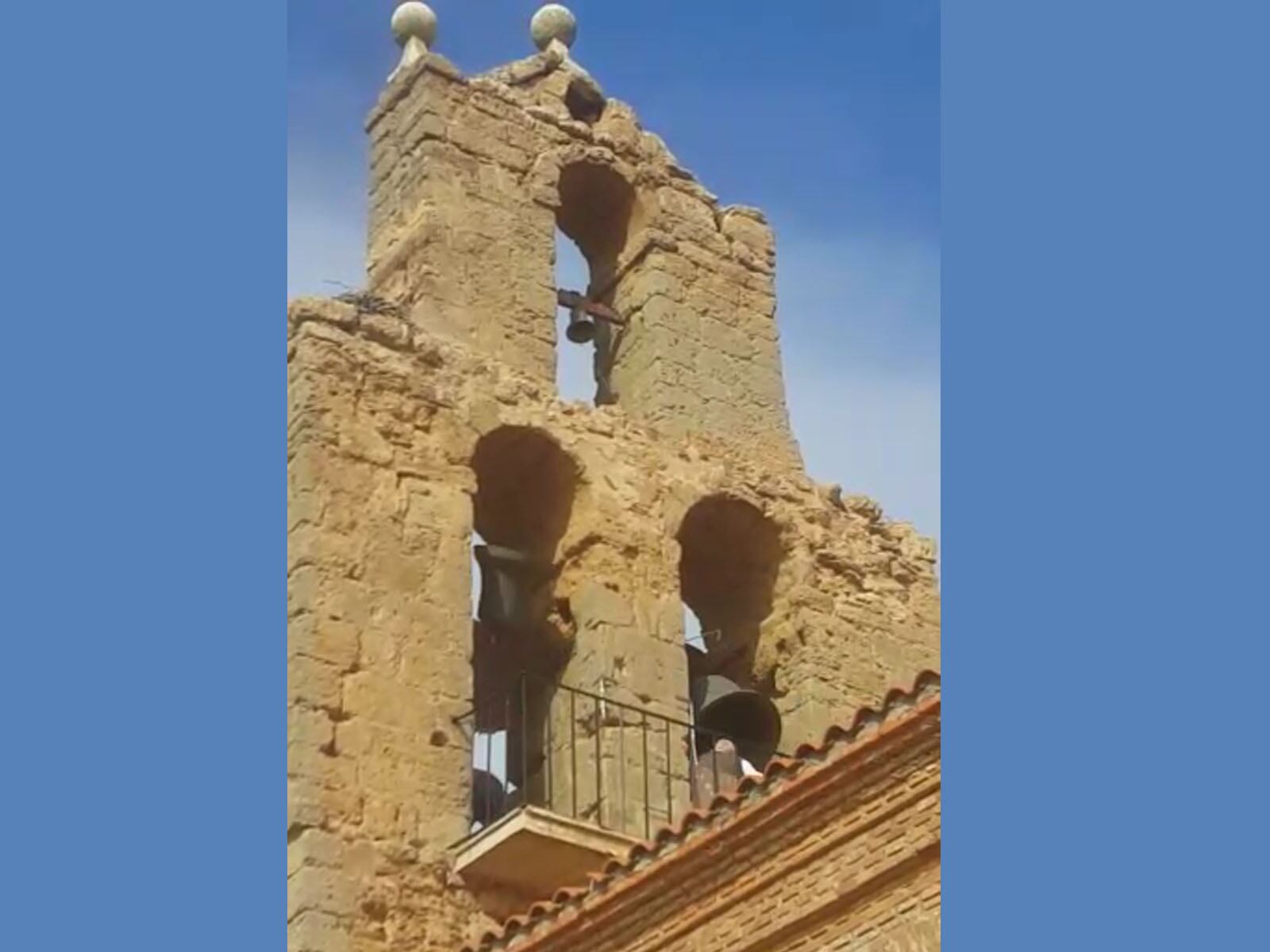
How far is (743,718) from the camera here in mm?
14047

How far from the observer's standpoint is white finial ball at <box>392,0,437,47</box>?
586 inches

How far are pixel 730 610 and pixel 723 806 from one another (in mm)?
4300

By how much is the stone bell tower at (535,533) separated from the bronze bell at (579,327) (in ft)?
0.05

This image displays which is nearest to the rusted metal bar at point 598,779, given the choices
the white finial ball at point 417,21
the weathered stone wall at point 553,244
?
the weathered stone wall at point 553,244

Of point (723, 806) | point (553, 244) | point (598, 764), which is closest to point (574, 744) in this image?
point (598, 764)

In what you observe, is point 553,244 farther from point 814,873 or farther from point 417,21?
point 814,873

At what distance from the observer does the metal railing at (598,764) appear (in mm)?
12867

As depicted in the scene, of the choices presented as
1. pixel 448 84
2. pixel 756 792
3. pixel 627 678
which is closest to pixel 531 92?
pixel 448 84

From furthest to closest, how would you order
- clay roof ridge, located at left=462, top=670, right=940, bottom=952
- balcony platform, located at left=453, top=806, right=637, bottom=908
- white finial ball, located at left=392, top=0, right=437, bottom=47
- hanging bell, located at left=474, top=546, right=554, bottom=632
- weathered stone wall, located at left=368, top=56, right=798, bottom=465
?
1. white finial ball, located at left=392, top=0, right=437, bottom=47
2. weathered stone wall, located at left=368, top=56, right=798, bottom=465
3. hanging bell, located at left=474, top=546, right=554, bottom=632
4. balcony platform, located at left=453, top=806, right=637, bottom=908
5. clay roof ridge, located at left=462, top=670, right=940, bottom=952

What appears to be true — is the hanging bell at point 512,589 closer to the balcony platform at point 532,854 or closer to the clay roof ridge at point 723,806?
the balcony platform at point 532,854

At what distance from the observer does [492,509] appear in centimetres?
1405

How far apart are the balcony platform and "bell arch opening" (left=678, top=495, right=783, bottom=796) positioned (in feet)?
4.72

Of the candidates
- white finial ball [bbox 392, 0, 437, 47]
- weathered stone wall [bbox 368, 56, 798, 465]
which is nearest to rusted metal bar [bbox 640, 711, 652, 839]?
weathered stone wall [bbox 368, 56, 798, 465]

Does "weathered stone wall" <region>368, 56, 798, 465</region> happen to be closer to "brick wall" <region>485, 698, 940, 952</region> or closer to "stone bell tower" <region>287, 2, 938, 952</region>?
"stone bell tower" <region>287, 2, 938, 952</region>
